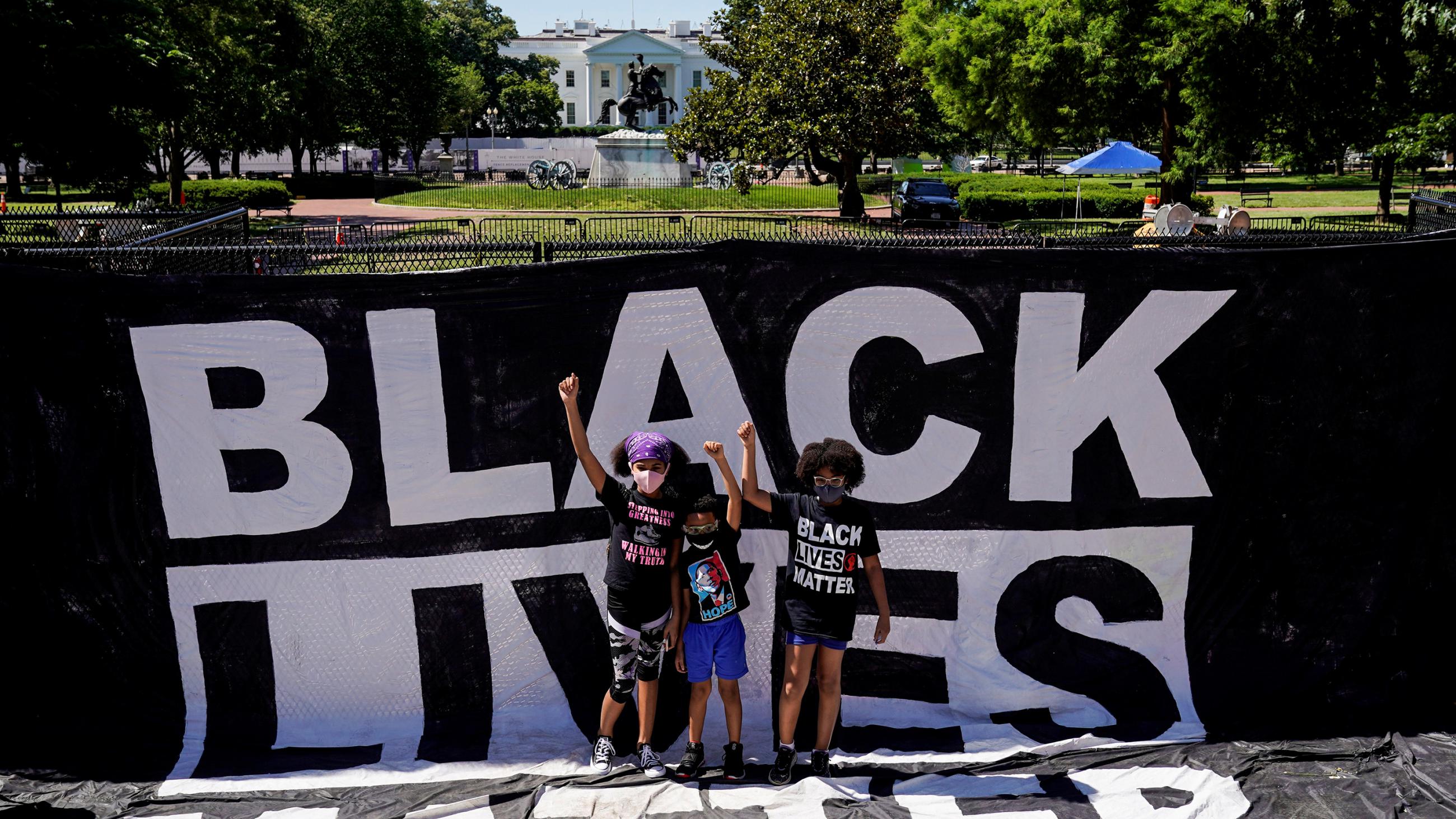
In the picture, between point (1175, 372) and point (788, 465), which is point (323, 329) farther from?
point (1175, 372)

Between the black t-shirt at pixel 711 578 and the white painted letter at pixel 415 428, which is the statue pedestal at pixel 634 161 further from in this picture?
the black t-shirt at pixel 711 578

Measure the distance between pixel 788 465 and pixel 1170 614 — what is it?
2.04 metres

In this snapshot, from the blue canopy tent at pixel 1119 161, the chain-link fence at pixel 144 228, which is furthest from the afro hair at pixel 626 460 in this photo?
the blue canopy tent at pixel 1119 161

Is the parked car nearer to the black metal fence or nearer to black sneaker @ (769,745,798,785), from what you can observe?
the black metal fence

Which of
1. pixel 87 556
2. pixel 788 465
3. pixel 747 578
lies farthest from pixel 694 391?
pixel 87 556

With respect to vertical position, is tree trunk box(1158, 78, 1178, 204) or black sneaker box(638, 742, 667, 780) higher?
tree trunk box(1158, 78, 1178, 204)

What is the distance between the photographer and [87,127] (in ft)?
73.8

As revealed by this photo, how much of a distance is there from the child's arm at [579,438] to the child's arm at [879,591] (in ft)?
4.03

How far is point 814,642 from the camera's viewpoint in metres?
5.01

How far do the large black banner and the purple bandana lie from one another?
431mm

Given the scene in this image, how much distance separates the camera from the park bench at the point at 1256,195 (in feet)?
136

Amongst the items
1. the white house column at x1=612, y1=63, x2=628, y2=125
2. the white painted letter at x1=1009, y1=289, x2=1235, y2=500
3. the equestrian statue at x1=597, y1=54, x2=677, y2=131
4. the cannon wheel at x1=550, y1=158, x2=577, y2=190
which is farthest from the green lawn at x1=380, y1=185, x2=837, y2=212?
the white house column at x1=612, y1=63, x2=628, y2=125

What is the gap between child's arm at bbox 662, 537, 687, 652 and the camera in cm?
501

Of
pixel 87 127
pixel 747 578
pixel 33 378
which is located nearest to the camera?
pixel 33 378
